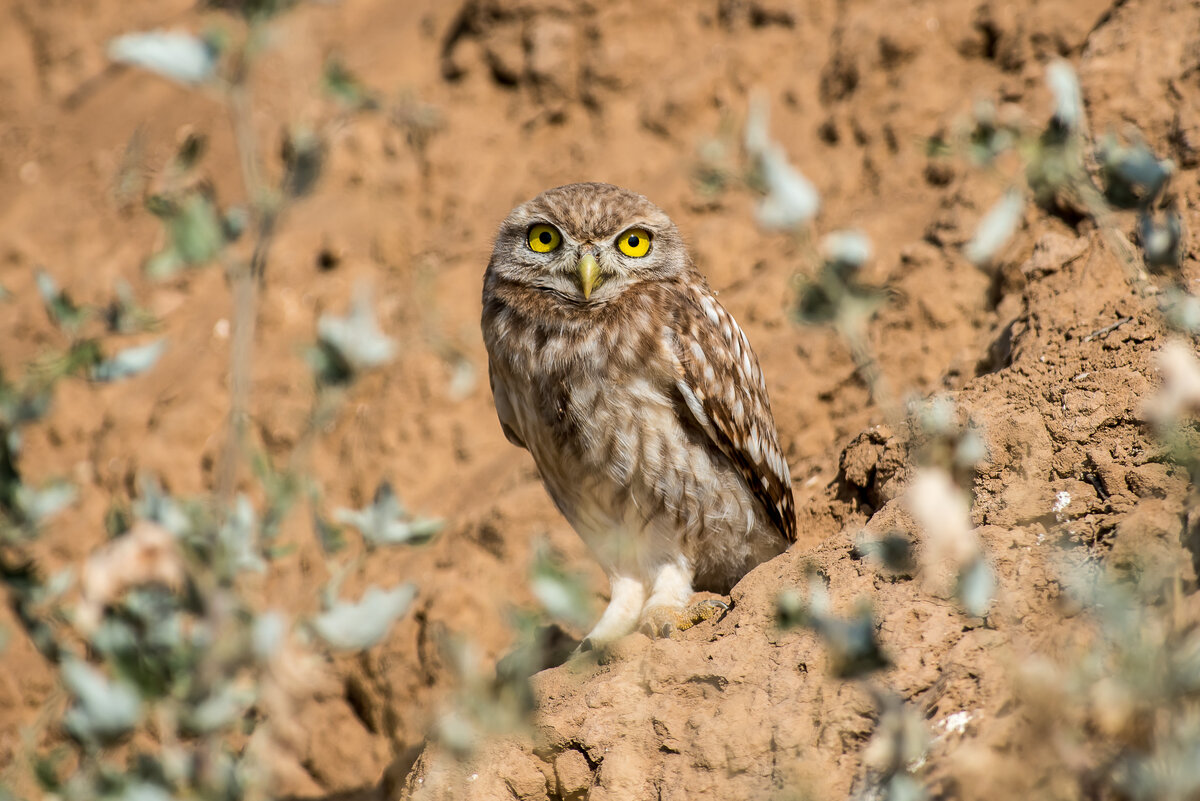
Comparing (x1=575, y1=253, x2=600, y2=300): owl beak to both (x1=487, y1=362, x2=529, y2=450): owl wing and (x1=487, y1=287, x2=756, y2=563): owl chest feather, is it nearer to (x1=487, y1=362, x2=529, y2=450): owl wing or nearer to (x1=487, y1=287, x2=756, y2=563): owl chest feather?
(x1=487, y1=287, x2=756, y2=563): owl chest feather

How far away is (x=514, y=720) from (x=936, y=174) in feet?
14.7

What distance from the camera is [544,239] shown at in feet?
13.9

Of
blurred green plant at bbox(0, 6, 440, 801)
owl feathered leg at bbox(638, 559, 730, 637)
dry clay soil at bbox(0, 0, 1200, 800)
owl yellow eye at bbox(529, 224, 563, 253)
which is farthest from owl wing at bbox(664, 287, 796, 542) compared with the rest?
blurred green plant at bbox(0, 6, 440, 801)

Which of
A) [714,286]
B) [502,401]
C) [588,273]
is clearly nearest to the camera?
[588,273]

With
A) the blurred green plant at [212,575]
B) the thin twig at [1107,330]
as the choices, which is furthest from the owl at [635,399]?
the blurred green plant at [212,575]

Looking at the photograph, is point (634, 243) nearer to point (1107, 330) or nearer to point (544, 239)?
point (544, 239)

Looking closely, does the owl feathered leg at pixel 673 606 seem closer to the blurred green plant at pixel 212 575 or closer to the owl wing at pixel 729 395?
the owl wing at pixel 729 395

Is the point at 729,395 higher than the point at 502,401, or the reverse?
the point at 729,395

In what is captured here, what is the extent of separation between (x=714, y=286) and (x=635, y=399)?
209 cm

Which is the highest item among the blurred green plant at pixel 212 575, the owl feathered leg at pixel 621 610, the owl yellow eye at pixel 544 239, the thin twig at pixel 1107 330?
the blurred green plant at pixel 212 575

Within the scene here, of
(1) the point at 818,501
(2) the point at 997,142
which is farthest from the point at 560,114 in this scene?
(2) the point at 997,142

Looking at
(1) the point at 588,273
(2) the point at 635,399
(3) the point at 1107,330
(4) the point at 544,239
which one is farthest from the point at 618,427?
(3) the point at 1107,330

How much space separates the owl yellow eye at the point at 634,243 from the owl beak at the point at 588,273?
173mm

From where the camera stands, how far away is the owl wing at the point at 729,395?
154 inches
